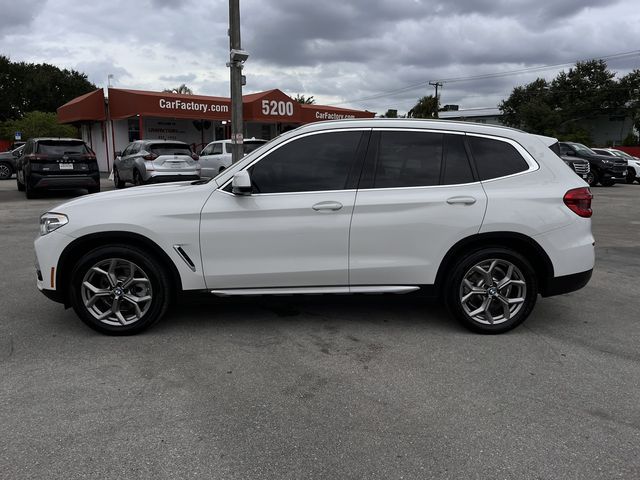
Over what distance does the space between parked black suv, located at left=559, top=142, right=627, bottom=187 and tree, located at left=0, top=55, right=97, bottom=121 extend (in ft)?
188

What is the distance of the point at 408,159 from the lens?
4.39m

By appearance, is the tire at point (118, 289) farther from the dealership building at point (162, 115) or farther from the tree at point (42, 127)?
the tree at point (42, 127)

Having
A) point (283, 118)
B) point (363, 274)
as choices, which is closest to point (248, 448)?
point (363, 274)

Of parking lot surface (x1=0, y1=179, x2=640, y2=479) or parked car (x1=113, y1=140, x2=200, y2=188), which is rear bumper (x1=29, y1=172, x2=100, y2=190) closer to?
parked car (x1=113, y1=140, x2=200, y2=188)

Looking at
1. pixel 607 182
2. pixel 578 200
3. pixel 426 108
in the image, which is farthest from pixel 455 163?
pixel 426 108

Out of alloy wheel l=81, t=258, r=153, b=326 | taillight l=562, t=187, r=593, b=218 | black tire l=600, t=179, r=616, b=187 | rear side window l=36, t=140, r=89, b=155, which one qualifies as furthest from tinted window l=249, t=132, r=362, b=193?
black tire l=600, t=179, r=616, b=187

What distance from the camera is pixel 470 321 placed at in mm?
4414

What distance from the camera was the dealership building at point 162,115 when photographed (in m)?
25.0

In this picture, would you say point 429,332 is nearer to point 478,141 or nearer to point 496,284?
point 496,284

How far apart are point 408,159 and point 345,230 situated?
820 mm

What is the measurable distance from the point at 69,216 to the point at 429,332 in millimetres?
3131

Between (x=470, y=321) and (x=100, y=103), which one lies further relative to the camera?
(x=100, y=103)

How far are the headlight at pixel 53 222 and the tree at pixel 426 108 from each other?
57.2 m

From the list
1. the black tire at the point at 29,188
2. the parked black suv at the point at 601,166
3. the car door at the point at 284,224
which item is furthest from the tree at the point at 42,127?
the car door at the point at 284,224
